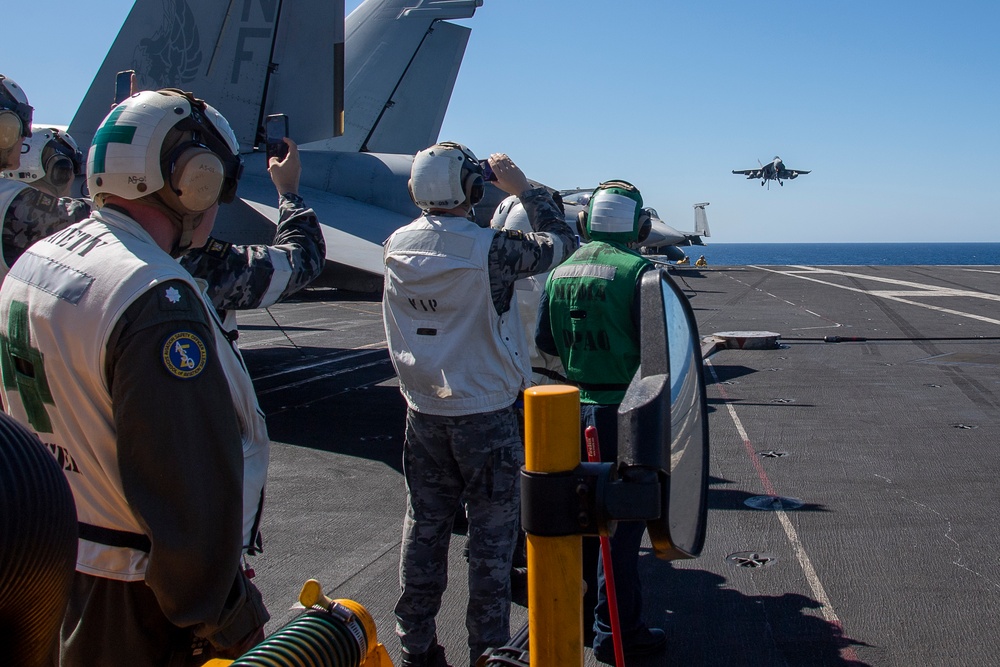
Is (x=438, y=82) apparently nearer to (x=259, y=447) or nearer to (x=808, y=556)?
(x=808, y=556)

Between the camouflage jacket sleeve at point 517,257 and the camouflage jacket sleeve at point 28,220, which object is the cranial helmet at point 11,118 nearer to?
the camouflage jacket sleeve at point 28,220

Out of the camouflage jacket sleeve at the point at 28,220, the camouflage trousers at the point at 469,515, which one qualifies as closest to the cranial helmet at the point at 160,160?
the camouflage jacket sleeve at the point at 28,220

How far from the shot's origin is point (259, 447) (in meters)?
2.08

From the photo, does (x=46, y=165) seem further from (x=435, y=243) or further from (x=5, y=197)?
(x=435, y=243)

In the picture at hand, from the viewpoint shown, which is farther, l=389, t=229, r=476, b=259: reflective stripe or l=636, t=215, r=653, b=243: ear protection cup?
l=636, t=215, r=653, b=243: ear protection cup

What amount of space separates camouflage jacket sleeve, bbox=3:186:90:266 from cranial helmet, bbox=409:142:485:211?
1440 millimetres

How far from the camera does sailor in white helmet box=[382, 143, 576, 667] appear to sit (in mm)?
3521

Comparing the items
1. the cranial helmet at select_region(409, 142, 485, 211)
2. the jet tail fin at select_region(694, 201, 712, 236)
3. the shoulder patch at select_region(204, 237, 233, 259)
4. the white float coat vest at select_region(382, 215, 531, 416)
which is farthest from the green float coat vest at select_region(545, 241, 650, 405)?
the jet tail fin at select_region(694, 201, 712, 236)

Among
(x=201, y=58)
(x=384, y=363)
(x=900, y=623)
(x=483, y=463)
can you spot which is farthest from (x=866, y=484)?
(x=201, y=58)

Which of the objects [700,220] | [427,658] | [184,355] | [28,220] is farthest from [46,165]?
[700,220]

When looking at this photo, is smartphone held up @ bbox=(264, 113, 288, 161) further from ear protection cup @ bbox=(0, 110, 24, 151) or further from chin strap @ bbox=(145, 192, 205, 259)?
ear protection cup @ bbox=(0, 110, 24, 151)

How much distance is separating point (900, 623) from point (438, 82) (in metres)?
15.7

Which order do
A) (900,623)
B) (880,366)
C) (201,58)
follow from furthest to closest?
(880,366)
(201,58)
(900,623)

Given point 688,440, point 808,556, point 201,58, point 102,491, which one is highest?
Answer: point 201,58
